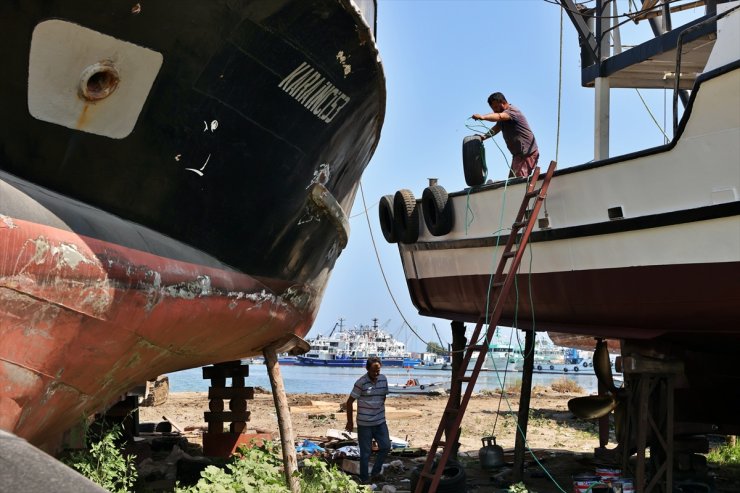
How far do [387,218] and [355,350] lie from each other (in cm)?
8431

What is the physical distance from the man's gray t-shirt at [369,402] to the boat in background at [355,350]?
77.8 metres

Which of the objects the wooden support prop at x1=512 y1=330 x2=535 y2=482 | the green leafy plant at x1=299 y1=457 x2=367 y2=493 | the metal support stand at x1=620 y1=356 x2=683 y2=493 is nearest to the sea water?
the wooden support prop at x1=512 y1=330 x2=535 y2=482

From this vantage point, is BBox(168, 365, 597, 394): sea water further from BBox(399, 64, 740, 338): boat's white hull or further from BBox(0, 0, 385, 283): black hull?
BBox(0, 0, 385, 283): black hull

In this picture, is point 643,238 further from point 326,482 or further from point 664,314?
point 326,482

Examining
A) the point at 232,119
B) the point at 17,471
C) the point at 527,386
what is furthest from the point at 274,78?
the point at 527,386

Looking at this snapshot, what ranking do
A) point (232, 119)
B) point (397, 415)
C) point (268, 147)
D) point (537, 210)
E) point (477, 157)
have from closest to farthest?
1. point (232, 119)
2. point (268, 147)
3. point (537, 210)
4. point (477, 157)
5. point (397, 415)

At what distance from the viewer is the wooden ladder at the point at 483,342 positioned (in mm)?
6137

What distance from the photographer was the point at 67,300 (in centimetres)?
418

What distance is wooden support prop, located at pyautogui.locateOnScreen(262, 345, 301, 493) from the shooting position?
6.36m

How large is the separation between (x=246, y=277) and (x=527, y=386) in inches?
163

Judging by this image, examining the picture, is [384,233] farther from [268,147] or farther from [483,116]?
[268,147]

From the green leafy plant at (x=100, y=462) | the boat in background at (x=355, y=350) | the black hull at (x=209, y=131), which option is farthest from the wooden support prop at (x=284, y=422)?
the boat in background at (x=355, y=350)

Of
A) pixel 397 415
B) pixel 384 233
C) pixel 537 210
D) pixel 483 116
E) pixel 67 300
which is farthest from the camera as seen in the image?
pixel 397 415

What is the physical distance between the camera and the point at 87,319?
433 cm
